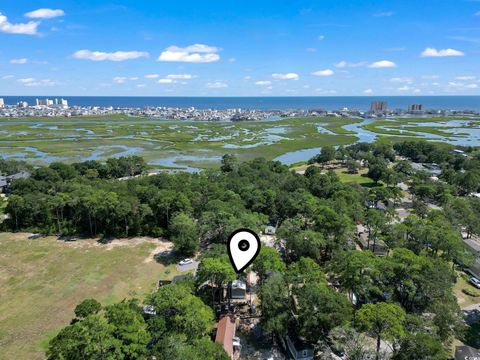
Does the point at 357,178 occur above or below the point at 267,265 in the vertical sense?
below

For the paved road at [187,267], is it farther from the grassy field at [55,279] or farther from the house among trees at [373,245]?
the house among trees at [373,245]

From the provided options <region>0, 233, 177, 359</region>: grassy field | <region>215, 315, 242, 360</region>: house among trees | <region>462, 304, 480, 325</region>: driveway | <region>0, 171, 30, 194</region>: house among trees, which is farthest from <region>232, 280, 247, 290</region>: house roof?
<region>0, 171, 30, 194</region>: house among trees

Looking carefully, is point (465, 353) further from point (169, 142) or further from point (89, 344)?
point (169, 142)

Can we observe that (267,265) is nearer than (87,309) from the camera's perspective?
No

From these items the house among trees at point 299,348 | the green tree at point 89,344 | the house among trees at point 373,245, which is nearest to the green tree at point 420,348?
the house among trees at point 299,348

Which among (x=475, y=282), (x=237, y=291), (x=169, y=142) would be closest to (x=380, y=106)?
(x=169, y=142)

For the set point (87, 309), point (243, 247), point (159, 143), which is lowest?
point (87, 309)
